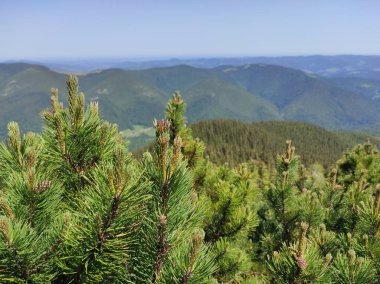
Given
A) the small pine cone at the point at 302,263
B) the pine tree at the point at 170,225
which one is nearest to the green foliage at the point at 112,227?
the pine tree at the point at 170,225

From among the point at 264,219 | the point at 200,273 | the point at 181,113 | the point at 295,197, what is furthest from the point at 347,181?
the point at 200,273

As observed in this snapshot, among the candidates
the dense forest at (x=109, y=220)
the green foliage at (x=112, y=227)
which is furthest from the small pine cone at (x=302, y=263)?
the green foliage at (x=112, y=227)

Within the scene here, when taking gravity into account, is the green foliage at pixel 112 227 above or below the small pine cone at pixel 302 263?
above

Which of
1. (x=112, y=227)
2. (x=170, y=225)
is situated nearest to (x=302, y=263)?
(x=170, y=225)

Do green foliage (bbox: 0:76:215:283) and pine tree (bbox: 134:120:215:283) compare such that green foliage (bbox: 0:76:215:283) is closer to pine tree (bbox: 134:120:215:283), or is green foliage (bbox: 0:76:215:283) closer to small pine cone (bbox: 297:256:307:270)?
pine tree (bbox: 134:120:215:283)

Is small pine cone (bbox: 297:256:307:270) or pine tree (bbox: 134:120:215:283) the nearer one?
pine tree (bbox: 134:120:215:283)

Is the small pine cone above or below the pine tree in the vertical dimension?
below

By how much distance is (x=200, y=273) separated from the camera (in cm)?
254

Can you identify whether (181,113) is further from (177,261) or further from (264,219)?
(177,261)

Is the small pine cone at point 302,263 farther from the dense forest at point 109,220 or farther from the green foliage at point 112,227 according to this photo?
the green foliage at point 112,227

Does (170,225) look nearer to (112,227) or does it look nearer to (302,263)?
(112,227)

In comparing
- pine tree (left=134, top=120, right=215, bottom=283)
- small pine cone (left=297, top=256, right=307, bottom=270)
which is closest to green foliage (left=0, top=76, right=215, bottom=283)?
pine tree (left=134, top=120, right=215, bottom=283)

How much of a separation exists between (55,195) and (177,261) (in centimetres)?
128

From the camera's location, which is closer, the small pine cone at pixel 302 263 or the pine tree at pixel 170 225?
the pine tree at pixel 170 225
